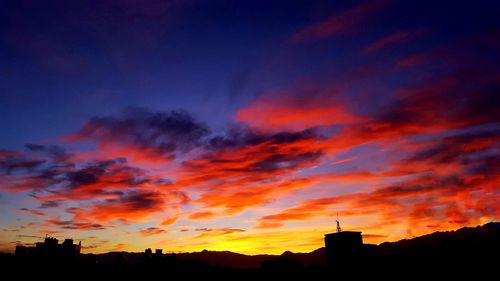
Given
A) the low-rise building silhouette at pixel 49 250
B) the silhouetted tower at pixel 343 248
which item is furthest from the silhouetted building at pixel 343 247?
the low-rise building silhouette at pixel 49 250

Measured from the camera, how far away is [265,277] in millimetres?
106500

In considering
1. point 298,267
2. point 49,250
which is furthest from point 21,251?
point 298,267

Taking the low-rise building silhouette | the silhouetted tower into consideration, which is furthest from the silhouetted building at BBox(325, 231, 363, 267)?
the low-rise building silhouette

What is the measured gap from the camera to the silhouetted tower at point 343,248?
282 ft

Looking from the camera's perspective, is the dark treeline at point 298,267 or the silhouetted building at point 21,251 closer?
the dark treeline at point 298,267

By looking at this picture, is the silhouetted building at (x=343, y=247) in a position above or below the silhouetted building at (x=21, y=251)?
below

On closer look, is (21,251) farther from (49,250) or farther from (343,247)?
(343,247)

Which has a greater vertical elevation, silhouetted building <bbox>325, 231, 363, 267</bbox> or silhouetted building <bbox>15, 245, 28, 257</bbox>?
silhouetted building <bbox>15, 245, 28, 257</bbox>

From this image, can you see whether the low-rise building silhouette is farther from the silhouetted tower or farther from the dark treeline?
the silhouetted tower

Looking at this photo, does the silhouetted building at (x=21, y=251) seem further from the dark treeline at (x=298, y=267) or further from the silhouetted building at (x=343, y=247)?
the silhouetted building at (x=343, y=247)

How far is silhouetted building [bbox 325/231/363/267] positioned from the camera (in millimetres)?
86000

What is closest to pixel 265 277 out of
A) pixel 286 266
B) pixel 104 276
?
pixel 286 266

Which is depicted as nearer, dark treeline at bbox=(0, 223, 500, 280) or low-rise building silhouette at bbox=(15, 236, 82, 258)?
dark treeline at bbox=(0, 223, 500, 280)

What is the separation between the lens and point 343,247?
86.4 meters
